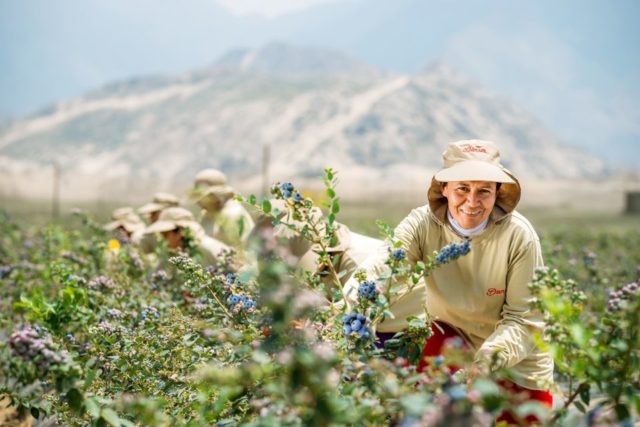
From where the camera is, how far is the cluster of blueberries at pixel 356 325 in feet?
6.67

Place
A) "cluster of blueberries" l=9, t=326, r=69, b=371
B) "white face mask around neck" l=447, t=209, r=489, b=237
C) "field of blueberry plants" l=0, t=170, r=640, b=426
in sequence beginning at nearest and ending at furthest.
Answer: "field of blueberry plants" l=0, t=170, r=640, b=426 → "cluster of blueberries" l=9, t=326, r=69, b=371 → "white face mask around neck" l=447, t=209, r=489, b=237

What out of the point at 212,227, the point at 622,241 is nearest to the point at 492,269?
the point at 212,227

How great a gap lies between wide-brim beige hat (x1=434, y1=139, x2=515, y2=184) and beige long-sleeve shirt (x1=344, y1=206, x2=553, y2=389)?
217 millimetres

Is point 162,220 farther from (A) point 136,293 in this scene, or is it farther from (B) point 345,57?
(B) point 345,57

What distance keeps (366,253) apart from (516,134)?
94.9 meters

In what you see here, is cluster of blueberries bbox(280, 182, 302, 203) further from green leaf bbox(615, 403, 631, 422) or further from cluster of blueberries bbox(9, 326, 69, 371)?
green leaf bbox(615, 403, 631, 422)

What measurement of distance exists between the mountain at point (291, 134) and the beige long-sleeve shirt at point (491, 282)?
2351 inches

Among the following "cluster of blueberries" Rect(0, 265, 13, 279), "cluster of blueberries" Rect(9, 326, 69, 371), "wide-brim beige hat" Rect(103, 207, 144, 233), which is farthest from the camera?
"wide-brim beige hat" Rect(103, 207, 144, 233)

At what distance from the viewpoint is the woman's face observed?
2.94 metres

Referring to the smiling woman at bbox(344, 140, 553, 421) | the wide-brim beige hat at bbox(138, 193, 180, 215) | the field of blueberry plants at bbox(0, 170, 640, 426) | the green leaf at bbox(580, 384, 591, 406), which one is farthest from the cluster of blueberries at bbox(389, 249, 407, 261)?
the wide-brim beige hat at bbox(138, 193, 180, 215)

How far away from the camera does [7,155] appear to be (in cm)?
9600

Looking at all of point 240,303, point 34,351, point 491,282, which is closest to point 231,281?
point 240,303

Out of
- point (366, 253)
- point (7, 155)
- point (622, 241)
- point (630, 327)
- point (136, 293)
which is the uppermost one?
point (630, 327)

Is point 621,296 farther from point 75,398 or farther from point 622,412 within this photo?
point 75,398
